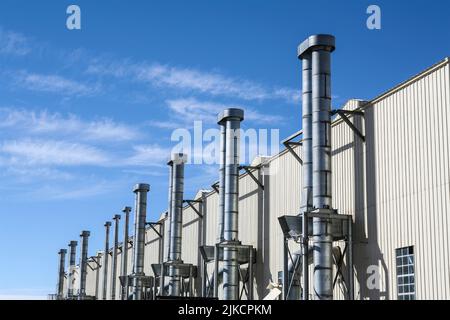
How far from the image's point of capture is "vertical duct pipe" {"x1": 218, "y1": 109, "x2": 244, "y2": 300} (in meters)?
33.2

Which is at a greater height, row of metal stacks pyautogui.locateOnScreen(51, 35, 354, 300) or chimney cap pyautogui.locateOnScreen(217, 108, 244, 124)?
chimney cap pyautogui.locateOnScreen(217, 108, 244, 124)

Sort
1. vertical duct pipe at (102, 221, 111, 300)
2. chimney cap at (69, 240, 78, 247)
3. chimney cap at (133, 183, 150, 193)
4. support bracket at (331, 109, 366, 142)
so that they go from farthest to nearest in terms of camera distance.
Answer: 1. chimney cap at (69, 240, 78, 247)
2. vertical duct pipe at (102, 221, 111, 300)
3. chimney cap at (133, 183, 150, 193)
4. support bracket at (331, 109, 366, 142)

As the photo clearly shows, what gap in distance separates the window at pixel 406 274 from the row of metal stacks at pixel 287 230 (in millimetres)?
2400

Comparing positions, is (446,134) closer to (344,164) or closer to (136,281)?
(344,164)

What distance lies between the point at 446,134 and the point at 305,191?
271 inches

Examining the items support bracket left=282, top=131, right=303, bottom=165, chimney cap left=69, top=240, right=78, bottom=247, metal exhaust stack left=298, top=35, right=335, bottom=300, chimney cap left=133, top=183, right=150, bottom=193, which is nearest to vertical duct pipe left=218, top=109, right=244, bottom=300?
support bracket left=282, top=131, right=303, bottom=165

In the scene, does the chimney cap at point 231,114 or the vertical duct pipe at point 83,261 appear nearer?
the chimney cap at point 231,114

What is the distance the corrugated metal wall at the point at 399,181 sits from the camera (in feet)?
69.5

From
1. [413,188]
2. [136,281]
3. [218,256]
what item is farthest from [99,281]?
[413,188]

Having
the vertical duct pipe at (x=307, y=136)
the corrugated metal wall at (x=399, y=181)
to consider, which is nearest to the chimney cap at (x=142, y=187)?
the corrugated metal wall at (x=399, y=181)

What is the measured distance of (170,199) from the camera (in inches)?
1736

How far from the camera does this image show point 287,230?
2644 centimetres

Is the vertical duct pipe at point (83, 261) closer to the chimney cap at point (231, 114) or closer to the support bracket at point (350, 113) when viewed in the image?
the chimney cap at point (231, 114)

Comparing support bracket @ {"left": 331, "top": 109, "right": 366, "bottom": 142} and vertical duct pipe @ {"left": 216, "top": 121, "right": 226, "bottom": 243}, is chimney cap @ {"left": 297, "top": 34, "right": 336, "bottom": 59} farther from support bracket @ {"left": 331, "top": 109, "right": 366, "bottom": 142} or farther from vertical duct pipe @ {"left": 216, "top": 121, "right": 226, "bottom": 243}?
vertical duct pipe @ {"left": 216, "top": 121, "right": 226, "bottom": 243}
